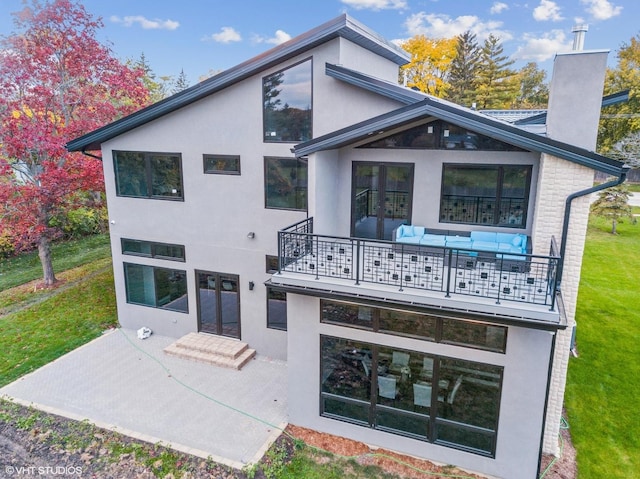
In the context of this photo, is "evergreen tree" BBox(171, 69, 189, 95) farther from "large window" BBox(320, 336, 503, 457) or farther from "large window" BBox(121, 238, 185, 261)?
"large window" BBox(320, 336, 503, 457)

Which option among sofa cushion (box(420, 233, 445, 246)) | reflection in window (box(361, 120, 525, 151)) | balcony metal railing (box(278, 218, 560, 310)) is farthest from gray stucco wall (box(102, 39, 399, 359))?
sofa cushion (box(420, 233, 445, 246))

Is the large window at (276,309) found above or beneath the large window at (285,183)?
beneath

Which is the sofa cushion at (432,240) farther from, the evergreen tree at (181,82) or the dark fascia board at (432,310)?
the evergreen tree at (181,82)

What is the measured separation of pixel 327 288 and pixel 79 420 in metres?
6.52

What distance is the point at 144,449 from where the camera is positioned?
29.0 ft

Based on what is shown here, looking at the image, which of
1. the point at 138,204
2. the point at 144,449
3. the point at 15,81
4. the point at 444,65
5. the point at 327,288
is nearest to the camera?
the point at 327,288

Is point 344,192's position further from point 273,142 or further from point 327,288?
point 327,288

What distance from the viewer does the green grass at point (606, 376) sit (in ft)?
28.8

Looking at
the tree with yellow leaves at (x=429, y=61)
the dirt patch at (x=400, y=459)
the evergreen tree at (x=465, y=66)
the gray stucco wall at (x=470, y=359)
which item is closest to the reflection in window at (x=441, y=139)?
the gray stucco wall at (x=470, y=359)

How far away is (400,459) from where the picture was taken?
8.51 m

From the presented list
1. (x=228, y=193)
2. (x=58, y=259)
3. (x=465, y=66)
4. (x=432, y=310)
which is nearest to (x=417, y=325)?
(x=432, y=310)

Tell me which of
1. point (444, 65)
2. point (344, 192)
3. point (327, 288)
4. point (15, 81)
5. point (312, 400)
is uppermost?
point (444, 65)

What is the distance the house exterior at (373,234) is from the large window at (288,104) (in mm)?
37

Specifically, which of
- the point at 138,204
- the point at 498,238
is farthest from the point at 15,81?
the point at 498,238
